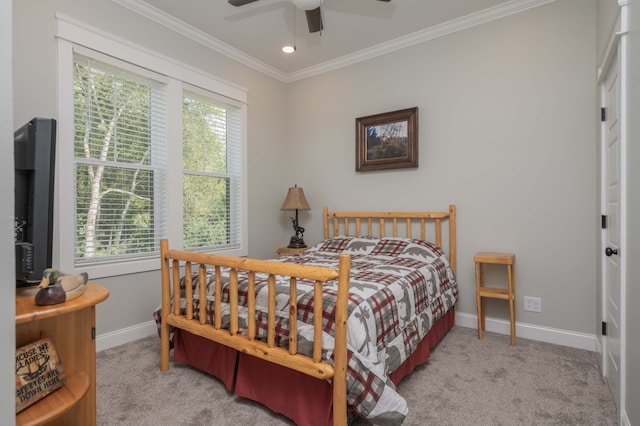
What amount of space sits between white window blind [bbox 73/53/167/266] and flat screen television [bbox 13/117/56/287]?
5.52 ft

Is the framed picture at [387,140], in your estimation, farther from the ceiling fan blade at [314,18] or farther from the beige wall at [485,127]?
the ceiling fan blade at [314,18]

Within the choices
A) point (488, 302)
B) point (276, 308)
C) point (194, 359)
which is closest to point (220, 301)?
point (276, 308)

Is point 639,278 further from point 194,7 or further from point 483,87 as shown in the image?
point 194,7

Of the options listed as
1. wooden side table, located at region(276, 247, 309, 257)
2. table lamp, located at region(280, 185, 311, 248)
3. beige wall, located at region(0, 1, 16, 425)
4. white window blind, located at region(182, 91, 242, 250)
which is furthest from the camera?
table lamp, located at region(280, 185, 311, 248)

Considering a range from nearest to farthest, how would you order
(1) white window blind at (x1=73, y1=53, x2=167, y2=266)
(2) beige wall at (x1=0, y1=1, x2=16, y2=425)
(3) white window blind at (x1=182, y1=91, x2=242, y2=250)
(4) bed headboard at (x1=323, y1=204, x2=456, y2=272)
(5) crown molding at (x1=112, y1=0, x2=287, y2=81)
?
(2) beige wall at (x1=0, y1=1, x2=16, y2=425) < (1) white window blind at (x1=73, y1=53, x2=167, y2=266) < (5) crown molding at (x1=112, y1=0, x2=287, y2=81) < (4) bed headboard at (x1=323, y1=204, x2=456, y2=272) < (3) white window blind at (x1=182, y1=91, x2=242, y2=250)

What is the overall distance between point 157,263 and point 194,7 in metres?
2.26

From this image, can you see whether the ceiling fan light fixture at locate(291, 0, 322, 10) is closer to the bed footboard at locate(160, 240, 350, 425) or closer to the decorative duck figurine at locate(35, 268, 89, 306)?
the bed footboard at locate(160, 240, 350, 425)

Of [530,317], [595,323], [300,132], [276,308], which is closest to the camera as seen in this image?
[276,308]

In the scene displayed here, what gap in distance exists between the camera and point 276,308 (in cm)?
179

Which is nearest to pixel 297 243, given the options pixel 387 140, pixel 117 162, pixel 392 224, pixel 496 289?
pixel 392 224

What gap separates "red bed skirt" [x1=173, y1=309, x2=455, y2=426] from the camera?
1.62m

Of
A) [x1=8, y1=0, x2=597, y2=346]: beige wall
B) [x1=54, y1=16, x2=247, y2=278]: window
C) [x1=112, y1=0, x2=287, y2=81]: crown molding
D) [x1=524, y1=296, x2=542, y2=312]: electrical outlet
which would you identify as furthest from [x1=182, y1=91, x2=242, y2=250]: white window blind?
[x1=524, y1=296, x2=542, y2=312]: electrical outlet

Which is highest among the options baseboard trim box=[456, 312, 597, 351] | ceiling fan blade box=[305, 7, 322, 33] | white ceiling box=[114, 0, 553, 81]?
white ceiling box=[114, 0, 553, 81]

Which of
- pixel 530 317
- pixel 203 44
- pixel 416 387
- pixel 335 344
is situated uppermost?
pixel 203 44
